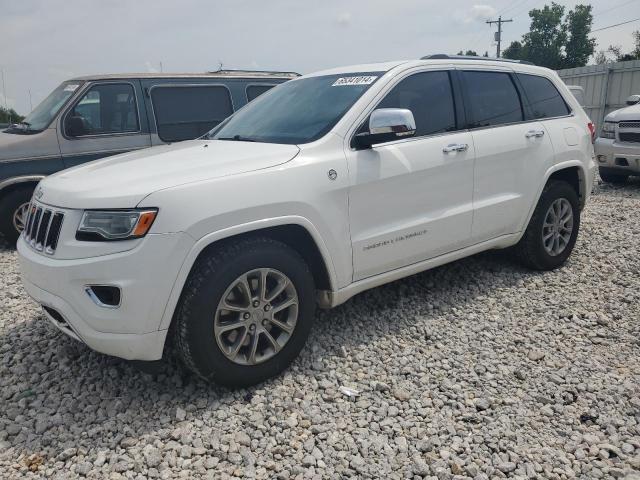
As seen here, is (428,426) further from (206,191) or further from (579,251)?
(579,251)

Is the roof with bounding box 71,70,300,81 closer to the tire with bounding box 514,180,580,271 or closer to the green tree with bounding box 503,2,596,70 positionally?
the tire with bounding box 514,180,580,271

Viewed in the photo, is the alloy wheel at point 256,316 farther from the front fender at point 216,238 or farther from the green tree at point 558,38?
the green tree at point 558,38

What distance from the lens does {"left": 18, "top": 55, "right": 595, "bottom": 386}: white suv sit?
263 cm

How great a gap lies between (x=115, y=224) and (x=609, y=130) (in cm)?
880

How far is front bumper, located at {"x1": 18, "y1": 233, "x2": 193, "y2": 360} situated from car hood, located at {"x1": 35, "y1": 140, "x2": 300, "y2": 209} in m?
0.27

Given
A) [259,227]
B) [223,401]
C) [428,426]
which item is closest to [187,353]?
[223,401]

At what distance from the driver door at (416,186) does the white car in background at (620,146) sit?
19.7 ft

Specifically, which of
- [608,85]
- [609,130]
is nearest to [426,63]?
[609,130]

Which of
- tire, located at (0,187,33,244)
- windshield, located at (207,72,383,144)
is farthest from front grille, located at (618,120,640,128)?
tire, located at (0,187,33,244)

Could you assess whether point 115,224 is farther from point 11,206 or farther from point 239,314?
point 11,206

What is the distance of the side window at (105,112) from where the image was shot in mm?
6309

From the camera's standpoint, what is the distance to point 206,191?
2.71 meters

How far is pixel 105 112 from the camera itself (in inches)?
257

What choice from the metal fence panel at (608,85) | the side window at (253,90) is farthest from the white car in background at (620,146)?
the side window at (253,90)
